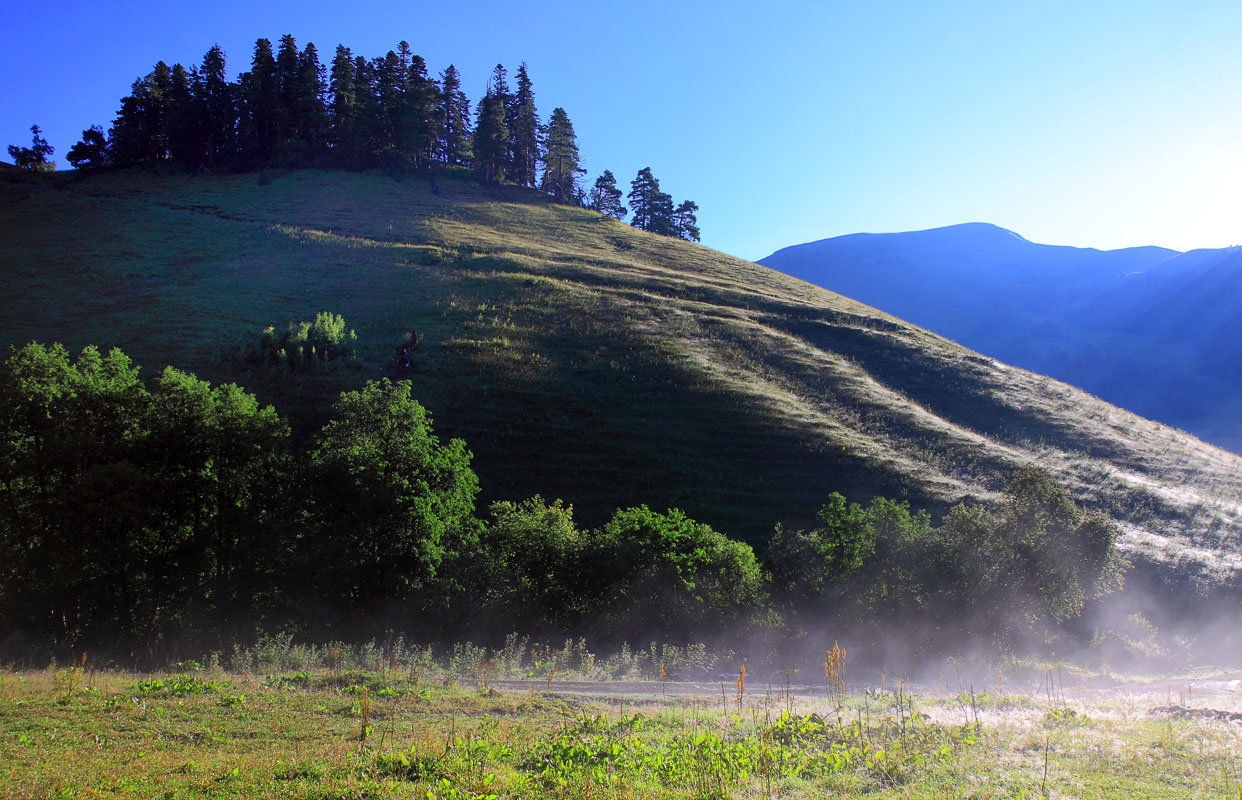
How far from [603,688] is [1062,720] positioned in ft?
29.9

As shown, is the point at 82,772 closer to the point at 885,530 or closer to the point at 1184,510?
the point at 885,530

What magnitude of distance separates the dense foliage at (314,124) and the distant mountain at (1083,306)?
313ft

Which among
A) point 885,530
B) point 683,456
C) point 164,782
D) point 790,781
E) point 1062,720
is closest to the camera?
point 164,782

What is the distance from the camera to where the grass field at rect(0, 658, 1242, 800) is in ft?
22.2

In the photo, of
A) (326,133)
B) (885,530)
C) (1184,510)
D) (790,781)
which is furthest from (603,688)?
(326,133)

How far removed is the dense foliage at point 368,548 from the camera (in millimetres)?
19781

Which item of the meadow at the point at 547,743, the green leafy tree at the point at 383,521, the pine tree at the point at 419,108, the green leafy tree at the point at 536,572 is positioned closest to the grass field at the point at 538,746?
the meadow at the point at 547,743

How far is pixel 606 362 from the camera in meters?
44.6

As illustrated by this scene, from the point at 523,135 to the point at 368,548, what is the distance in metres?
88.4

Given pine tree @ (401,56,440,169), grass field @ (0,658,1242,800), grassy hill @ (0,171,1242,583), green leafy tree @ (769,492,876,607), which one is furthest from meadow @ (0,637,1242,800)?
pine tree @ (401,56,440,169)

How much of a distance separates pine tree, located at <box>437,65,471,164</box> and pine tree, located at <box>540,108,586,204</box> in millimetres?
13057

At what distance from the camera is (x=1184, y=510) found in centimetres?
3559

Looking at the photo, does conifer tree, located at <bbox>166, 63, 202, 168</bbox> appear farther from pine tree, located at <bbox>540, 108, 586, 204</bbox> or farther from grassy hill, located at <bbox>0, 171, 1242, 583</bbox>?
Result: pine tree, located at <bbox>540, 108, 586, 204</bbox>

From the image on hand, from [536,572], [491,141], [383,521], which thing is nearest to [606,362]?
[536,572]
